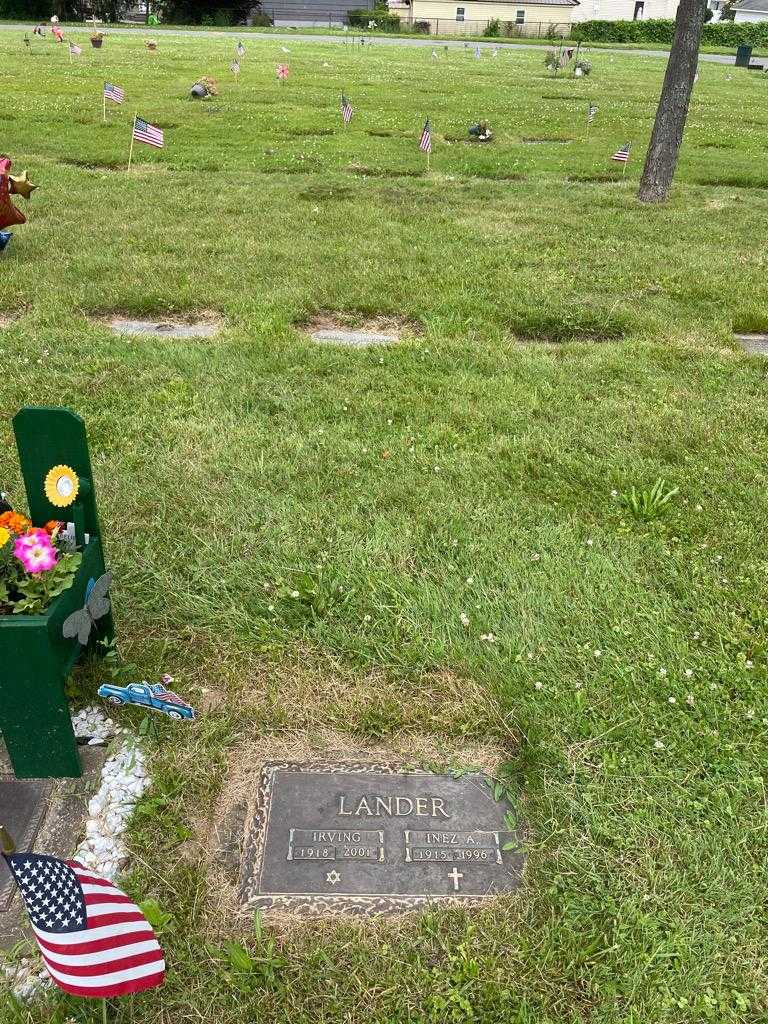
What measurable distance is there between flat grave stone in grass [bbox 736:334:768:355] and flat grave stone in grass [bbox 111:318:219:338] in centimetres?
420

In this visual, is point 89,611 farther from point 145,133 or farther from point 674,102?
point 674,102

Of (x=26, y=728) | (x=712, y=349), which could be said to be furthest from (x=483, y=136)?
(x=26, y=728)

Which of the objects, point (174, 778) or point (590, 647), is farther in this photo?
point (590, 647)

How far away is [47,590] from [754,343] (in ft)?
18.9

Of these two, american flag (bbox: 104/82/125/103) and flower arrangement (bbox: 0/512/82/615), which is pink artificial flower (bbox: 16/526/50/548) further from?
american flag (bbox: 104/82/125/103)

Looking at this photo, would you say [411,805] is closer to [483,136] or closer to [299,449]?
[299,449]

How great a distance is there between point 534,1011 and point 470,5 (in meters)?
66.6

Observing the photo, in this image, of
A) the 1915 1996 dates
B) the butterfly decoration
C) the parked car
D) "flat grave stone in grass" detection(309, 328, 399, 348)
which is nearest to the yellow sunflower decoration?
the butterfly decoration

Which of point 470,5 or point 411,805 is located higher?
point 470,5

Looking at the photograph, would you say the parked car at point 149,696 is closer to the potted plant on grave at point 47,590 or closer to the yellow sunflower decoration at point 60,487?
the potted plant on grave at point 47,590

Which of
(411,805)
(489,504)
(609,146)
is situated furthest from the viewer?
(609,146)

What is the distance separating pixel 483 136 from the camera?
1462cm

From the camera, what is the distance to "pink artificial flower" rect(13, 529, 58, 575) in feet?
7.95

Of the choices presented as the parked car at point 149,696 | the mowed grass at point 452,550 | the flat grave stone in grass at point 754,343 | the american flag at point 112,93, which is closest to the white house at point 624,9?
the american flag at point 112,93
